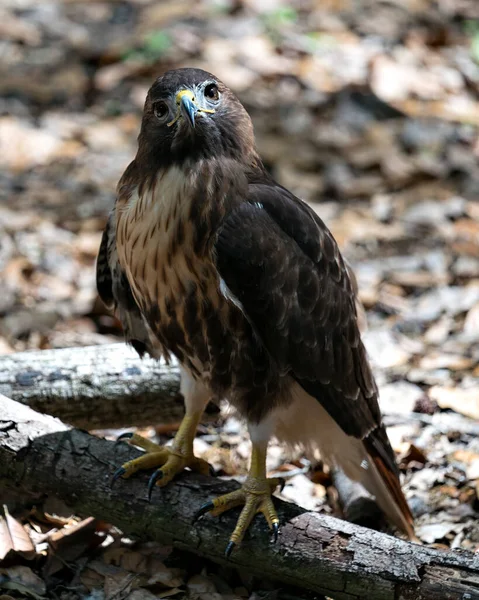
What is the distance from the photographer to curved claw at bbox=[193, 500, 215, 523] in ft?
11.9

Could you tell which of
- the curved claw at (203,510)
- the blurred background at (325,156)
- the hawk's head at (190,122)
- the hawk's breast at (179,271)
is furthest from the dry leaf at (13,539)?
the hawk's head at (190,122)

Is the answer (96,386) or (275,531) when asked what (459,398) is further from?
(96,386)

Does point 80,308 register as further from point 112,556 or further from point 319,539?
point 319,539

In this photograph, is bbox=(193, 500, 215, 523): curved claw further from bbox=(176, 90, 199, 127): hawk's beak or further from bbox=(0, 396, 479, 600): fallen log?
bbox=(176, 90, 199, 127): hawk's beak

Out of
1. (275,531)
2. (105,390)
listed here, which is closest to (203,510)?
(275,531)

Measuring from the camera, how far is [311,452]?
4.36 m

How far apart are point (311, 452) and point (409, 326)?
1727 millimetres

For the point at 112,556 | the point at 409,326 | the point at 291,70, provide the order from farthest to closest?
the point at 291,70
the point at 409,326
the point at 112,556

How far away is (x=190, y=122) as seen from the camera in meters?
3.48

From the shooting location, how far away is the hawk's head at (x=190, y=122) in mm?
3535

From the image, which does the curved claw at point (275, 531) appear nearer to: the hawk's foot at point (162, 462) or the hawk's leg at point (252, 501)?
the hawk's leg at point (252, 501)

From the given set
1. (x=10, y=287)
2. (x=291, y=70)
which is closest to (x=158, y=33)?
(x=291, y=70)

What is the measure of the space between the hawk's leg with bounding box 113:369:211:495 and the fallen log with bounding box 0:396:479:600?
1.9 inches

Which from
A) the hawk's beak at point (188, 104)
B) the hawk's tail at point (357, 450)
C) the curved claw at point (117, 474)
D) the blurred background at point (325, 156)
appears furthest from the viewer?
the blurred background at point (325, 156)
